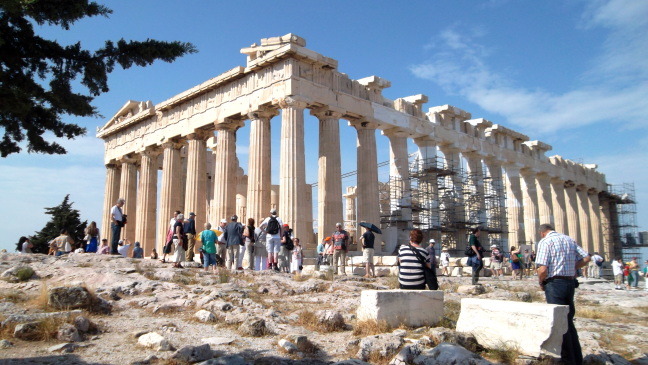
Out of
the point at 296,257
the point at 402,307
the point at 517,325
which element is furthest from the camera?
the point at 296,257

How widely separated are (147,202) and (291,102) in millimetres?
13155

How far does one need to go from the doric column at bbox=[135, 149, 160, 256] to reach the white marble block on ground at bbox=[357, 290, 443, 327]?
978 inches

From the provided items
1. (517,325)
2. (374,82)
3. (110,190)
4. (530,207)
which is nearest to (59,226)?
(110,190)

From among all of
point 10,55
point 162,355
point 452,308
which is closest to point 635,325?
point 452,308

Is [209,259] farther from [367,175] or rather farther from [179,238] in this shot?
[367,175]

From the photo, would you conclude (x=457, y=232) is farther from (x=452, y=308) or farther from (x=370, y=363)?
(x=370, y=363)

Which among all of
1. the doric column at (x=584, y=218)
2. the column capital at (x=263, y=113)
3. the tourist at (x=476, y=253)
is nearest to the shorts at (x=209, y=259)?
the tourist at (x=476, y=253)

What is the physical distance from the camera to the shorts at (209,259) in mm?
15125

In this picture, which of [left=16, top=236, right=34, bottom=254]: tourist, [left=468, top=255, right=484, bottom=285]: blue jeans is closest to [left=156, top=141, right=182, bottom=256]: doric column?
[left=16, top=236, right=34, bottom=254]: tourist

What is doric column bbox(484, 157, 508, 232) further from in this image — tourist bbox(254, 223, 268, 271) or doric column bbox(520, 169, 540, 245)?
tourist bbox(254, 223, 268, 271)

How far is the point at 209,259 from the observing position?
1525cm

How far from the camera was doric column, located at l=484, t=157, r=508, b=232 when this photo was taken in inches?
1319

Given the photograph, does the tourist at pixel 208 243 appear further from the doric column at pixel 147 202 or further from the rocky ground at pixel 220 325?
the doric column at pixel 147 202

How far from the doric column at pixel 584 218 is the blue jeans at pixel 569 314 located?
1458 inches
